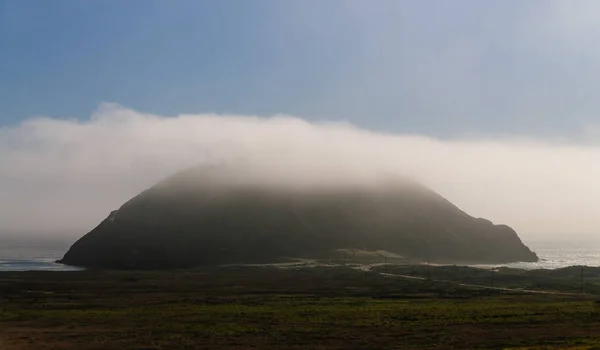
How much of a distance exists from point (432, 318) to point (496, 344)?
22.2 m

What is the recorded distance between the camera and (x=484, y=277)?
18988 cm

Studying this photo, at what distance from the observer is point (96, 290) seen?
147m

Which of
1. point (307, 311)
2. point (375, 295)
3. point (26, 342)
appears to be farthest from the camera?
point (375, 295)

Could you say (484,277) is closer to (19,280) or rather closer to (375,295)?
(375,295)

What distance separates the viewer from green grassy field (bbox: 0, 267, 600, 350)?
6881 centimetres

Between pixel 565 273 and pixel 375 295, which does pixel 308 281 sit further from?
pixel 565 273

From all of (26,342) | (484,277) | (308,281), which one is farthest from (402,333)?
(484,277)

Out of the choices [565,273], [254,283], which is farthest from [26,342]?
[565,273]

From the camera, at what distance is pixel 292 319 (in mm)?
87438

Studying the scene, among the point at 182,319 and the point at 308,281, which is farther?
the point at 308,281

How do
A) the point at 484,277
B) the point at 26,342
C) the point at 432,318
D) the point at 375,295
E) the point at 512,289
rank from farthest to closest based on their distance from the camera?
the point at 484,277, the point at 512,289, the point at 375,295, the point at 432,318, the point at 26,342

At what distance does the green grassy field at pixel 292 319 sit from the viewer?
68.8 meters

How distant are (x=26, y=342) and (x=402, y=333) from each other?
45.7 metres

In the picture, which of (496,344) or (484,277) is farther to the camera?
(484,277)
